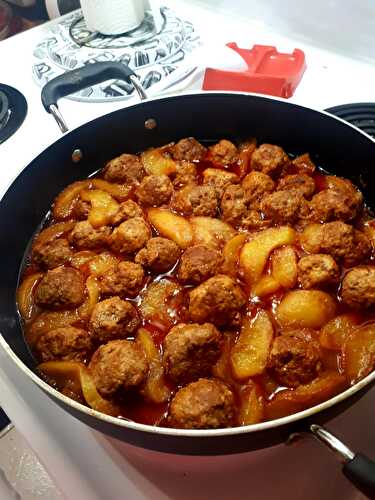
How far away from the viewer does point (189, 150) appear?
1.96 metres

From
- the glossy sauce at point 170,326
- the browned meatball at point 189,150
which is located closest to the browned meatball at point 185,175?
the browned meatball at point 189,150

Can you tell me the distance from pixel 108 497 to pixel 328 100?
188 centimetres

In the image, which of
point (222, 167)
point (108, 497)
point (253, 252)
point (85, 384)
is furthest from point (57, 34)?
point (108, 497)

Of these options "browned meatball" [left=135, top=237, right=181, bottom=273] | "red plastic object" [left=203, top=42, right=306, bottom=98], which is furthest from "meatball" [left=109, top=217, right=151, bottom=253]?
"red plastic object" [left=203, top=42, right=306, bottom=98]

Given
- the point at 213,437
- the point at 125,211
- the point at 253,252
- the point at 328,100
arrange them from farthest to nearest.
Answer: the point at 328,100
the point at 125,211
the point at 253,252
the point at 213,437

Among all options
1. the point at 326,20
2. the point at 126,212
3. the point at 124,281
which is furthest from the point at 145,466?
the point at 326,20

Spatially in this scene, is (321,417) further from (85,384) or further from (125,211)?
(125,211)

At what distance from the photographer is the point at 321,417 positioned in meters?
1.07

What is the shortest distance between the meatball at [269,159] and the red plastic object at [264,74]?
19.9 inches

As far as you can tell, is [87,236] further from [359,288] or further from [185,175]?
[359,288]

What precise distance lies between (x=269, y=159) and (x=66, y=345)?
100 centimetres

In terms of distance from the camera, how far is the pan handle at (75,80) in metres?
1.82

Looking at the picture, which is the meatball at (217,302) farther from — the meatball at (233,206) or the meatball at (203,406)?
the meatball at (233,206)

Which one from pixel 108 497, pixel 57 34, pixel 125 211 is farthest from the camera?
pixel 57 34
